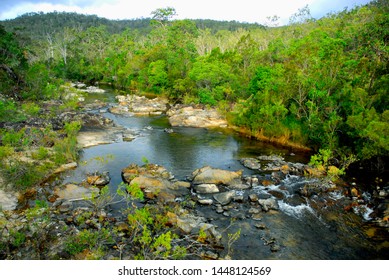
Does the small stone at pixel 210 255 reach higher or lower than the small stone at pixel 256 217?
higher

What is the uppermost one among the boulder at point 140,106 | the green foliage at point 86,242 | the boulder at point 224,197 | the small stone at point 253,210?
the boulder at point 140,106

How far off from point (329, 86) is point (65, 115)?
912 inches

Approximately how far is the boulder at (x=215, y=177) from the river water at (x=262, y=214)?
3.80ft

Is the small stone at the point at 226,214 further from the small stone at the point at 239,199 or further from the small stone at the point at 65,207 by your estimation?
the small stone at the point at 65,207

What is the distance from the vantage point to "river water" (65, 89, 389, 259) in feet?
36.6

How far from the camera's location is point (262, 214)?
13500mm

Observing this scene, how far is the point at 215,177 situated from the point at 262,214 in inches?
151

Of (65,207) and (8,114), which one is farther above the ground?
(8,114)

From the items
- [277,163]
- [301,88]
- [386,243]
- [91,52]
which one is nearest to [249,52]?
[301,88]

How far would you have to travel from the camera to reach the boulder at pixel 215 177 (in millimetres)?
16406

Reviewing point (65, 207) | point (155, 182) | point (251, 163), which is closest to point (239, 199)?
point (155, 182)

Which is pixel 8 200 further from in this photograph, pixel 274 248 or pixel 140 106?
pixel 140 106

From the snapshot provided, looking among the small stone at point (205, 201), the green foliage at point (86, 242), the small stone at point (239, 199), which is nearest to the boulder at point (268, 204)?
the small stone at point (239, 199)

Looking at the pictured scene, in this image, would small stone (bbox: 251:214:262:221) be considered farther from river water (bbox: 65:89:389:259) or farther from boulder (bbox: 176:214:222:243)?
boulder (bbox: 176:214:222:243)
